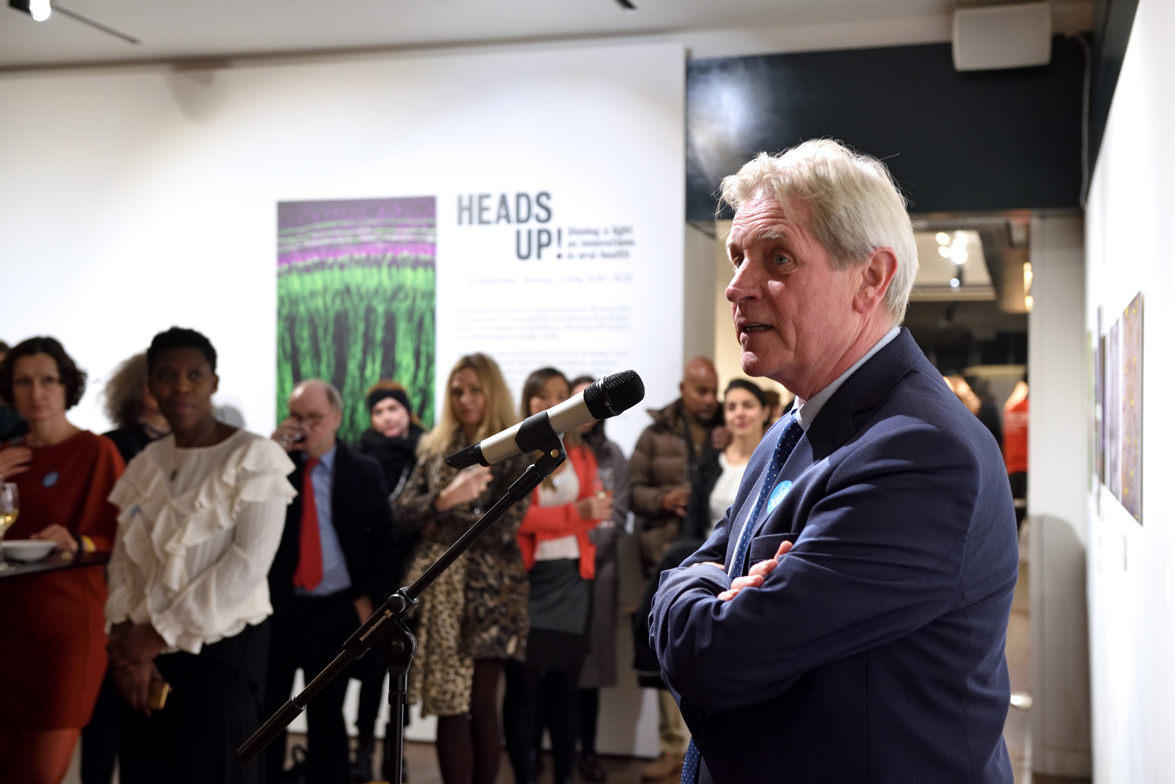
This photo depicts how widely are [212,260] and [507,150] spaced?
68.3 inches

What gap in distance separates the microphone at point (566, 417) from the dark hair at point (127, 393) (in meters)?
3.66

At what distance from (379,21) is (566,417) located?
14.1ft

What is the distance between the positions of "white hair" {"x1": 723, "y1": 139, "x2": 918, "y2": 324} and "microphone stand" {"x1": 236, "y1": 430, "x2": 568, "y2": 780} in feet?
1.68

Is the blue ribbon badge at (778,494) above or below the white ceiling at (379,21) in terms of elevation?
below

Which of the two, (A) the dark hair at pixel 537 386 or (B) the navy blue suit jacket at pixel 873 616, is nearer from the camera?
(B) the navy blue suit jacket at pixel 873 616

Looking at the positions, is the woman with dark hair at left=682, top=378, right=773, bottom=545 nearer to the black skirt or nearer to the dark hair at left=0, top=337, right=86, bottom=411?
the black skirt

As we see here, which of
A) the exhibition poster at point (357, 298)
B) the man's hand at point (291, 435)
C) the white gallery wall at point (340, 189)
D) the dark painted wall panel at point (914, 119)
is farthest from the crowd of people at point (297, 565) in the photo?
the dark painted wall panel at point (914, 119)

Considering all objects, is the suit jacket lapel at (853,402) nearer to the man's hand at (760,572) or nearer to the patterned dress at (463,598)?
the man's hand at (760,572)

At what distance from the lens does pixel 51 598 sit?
3539mm

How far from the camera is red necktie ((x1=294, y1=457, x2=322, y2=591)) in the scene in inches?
158

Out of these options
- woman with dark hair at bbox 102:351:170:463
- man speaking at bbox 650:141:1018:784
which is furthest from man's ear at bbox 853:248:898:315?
woman with dark hair at bbox 102:351:170:463

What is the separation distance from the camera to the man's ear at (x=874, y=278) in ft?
4.81

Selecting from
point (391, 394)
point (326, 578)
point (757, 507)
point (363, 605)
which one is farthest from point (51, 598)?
point (757, 507)

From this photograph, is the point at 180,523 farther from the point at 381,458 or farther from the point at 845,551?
the point at 845,551
